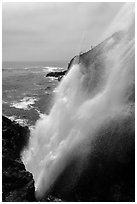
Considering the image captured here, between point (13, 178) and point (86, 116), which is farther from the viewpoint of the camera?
point (86, 116)

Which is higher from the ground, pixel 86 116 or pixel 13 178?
pixel 86 116

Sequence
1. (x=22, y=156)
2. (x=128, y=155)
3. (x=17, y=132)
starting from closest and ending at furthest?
1. (x=128, y=155)
2. (x=22, y=156)
3. (x=17, y=132)

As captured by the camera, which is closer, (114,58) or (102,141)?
(102,141)

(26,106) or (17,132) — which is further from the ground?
(26,106)

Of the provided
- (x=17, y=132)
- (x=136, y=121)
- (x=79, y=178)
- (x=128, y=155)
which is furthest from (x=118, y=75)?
(x=17, y=132)

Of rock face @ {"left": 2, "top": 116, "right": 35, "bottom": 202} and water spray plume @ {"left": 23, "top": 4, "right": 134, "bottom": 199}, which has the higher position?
water spray plume @ {"left": 23, "top": 4, "right": 134, "bottom": 199}

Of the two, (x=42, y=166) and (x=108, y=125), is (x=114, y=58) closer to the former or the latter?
(x=108, y=125)

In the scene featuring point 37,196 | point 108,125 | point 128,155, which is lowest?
point 37,196

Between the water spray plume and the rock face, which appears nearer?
the rock face
